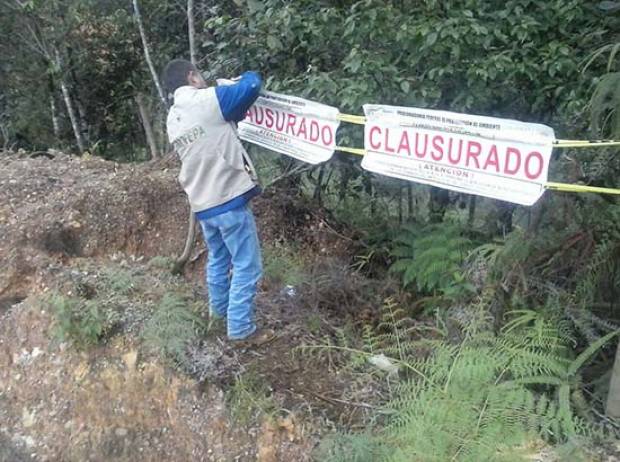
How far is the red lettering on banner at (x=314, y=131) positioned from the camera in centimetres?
440

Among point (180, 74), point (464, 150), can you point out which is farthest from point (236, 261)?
point (464, 150)

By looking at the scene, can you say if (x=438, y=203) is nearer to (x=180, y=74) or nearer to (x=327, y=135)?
(x=327, y=135)

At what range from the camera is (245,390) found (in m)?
3.88

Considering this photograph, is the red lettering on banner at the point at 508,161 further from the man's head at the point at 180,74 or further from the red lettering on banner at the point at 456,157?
the man's head at the point at 180,74

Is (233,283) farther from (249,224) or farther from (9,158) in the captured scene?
(9,158)

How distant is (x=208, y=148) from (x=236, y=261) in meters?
0.69

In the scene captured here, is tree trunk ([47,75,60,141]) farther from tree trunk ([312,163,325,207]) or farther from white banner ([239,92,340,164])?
white banner ([239,92,340,164])

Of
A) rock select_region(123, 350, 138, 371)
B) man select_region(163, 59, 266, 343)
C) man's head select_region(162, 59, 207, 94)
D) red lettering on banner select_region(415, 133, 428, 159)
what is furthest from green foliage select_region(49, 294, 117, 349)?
red lettering on banner select_region(415, 133, 428, 159)

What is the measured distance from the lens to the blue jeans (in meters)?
4.09

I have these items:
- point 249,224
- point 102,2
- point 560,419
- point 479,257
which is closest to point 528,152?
point 479,257

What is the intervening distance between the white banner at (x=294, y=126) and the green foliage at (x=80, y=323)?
158 cm

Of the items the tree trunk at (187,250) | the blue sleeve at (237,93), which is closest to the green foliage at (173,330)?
the tree trunk at (187,250)

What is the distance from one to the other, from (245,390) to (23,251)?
8.23ft

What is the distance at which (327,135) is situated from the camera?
4340 millimetres
